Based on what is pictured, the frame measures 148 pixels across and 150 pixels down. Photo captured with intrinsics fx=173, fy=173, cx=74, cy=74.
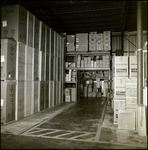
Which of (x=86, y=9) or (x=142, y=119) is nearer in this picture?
(x=142, y=119)

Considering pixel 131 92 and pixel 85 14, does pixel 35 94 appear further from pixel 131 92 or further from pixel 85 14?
pixel 85 14

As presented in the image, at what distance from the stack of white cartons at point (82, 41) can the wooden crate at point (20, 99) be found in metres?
6.09

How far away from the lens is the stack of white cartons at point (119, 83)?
5.83 m

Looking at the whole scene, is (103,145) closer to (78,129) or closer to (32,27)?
(78,129)

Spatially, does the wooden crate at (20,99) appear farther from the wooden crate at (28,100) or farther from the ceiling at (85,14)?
the ceiling at (85,14)

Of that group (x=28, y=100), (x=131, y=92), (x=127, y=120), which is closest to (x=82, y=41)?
(x=28, y=100)

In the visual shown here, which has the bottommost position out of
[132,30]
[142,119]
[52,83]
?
[142,119]

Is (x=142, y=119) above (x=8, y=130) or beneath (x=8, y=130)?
above

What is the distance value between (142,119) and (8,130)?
3721mm

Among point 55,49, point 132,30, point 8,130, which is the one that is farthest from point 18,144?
point 132,30

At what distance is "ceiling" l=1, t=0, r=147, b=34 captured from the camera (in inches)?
336

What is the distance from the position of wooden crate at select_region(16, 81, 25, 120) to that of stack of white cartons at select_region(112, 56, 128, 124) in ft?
11.0

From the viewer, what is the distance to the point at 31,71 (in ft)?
23.4

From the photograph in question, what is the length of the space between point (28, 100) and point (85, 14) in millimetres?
5951
